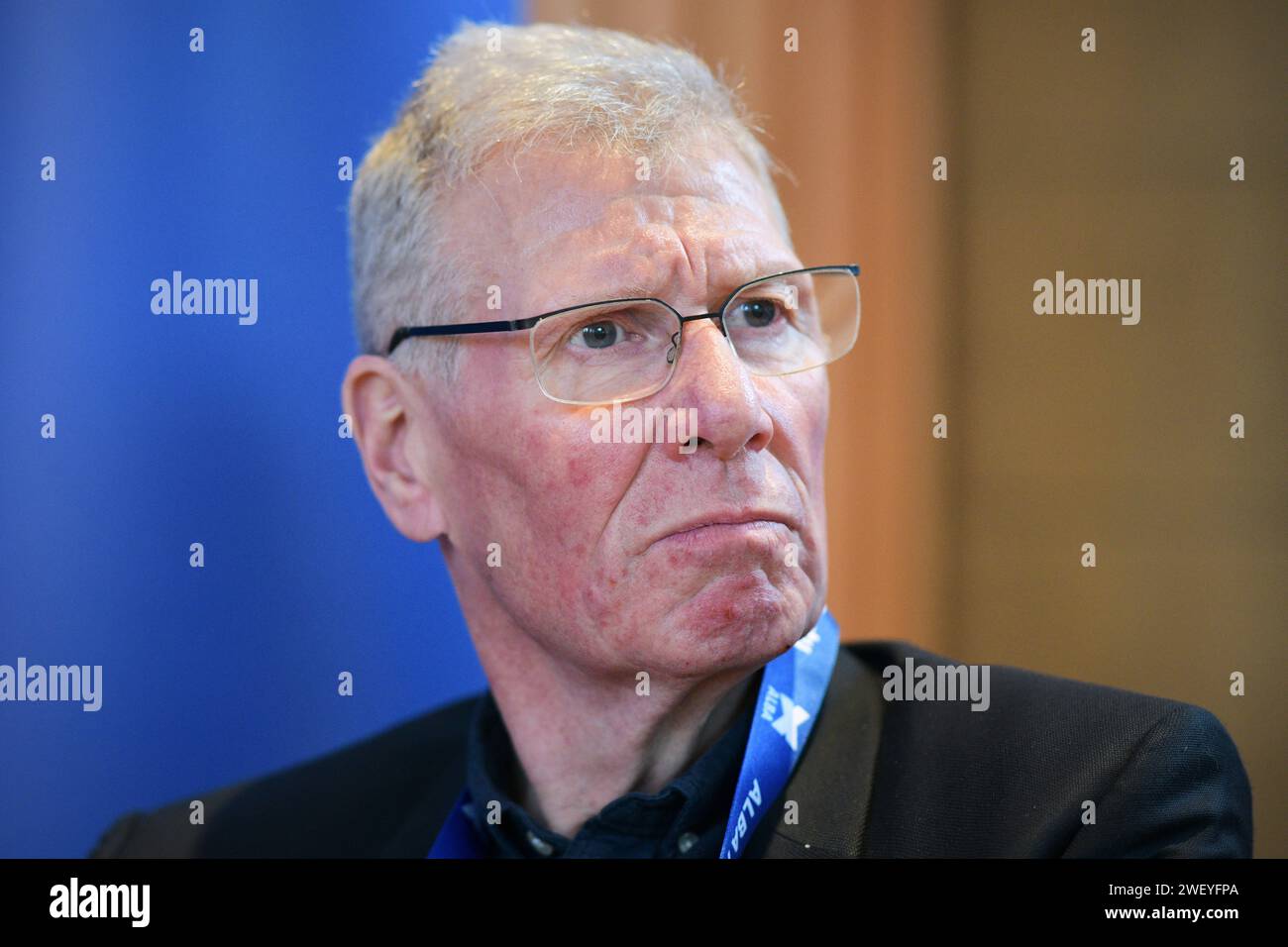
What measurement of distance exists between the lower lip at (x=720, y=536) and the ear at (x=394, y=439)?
54 centimetres

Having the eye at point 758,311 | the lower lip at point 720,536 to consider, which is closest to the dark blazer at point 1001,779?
the lower lip at point 720,536

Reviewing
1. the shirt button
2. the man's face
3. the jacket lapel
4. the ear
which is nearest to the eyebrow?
the man's face

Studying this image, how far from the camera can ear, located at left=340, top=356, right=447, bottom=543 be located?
2137 millimetres

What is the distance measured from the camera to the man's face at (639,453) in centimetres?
177

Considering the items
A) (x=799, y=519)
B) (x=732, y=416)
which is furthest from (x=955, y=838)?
(x=732, y=416)

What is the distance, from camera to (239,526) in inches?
99.2

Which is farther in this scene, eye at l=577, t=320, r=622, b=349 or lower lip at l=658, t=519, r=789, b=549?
eye at l=577, t=320, r=622, b=349

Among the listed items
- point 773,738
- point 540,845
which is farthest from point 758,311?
point 540,845

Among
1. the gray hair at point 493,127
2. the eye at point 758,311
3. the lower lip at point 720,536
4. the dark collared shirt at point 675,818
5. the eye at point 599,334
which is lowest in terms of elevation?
the dark collared shirt at point 675,818

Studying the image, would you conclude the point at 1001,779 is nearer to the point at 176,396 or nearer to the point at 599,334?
the point at 599,334

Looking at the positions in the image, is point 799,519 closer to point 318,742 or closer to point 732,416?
point 732,416

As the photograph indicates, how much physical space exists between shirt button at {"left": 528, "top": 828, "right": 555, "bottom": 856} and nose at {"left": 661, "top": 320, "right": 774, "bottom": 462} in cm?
73

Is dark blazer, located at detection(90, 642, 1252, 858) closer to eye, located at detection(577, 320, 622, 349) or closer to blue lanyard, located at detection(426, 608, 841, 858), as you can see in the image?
blue lanyard, located at detection(426, 608, 841, 858)

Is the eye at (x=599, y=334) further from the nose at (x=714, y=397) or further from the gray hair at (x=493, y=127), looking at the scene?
the gray hair at (x=493, y=127)
